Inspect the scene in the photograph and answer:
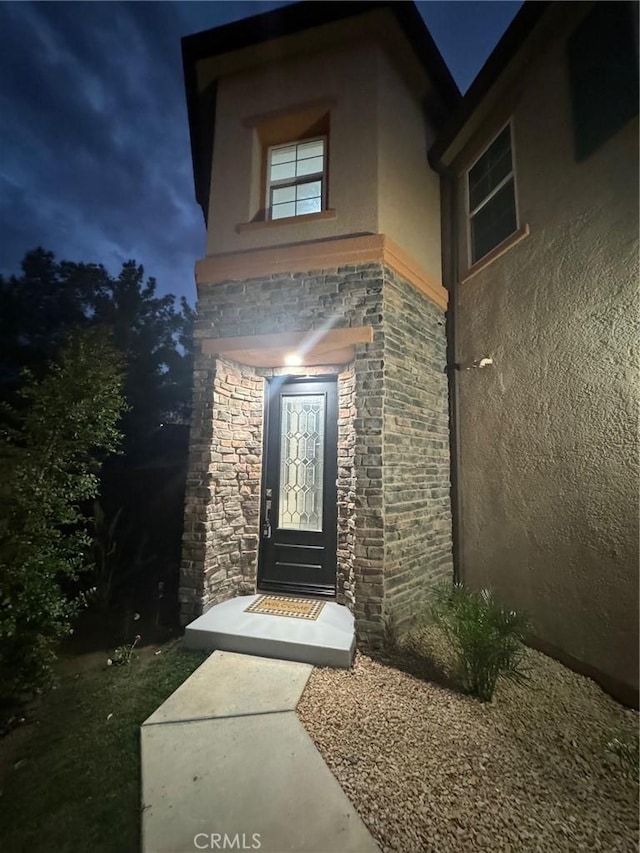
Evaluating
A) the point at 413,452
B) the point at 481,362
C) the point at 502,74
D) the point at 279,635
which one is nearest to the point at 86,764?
the point at 279,635

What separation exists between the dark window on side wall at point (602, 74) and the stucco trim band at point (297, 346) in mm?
2568

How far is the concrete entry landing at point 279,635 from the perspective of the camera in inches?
116

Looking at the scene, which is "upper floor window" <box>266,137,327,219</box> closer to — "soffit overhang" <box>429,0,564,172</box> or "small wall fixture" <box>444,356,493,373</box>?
"soffit overhang" <box>429,0,564,172</box>

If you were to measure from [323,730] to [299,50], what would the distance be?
7.24 metres

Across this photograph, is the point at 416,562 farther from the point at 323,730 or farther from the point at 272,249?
the point at 272,249

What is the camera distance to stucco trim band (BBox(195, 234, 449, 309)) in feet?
12.2

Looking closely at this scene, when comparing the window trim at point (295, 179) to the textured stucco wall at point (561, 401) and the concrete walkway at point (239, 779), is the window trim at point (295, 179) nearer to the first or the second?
the textured stucco wall at point (561, 401)

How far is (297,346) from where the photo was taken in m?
3.81

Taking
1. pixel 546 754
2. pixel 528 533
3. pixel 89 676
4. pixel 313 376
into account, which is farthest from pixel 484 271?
pixel 89 676

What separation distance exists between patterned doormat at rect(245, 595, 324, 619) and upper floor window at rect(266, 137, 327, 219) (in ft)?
15.9

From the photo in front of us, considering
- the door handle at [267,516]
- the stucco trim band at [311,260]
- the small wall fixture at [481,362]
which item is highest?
the stucco trim band at [311,260]

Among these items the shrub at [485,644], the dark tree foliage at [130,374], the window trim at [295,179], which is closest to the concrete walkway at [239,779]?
the shrub at [485,644]

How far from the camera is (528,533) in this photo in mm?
3387

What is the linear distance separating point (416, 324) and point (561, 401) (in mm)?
1747
